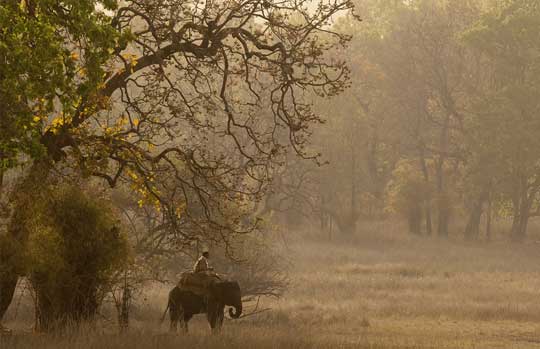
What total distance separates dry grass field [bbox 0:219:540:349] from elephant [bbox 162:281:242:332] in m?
0.54

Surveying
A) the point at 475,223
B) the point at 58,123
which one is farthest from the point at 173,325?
the point at 475,223

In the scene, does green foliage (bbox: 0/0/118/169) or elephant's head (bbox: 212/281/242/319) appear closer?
green foliage (bbox: 0/0/118/169)

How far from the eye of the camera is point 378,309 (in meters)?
30.2

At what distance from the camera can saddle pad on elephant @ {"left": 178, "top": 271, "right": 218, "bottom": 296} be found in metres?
19.7

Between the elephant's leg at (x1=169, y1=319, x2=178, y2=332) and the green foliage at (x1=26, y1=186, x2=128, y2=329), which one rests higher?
the green foliage at (x1=26, y1=186, x2=128, y2=329)

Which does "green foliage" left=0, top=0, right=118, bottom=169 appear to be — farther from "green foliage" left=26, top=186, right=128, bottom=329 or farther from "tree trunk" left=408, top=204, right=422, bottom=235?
"tree trunk" left=408, top=204, right=422, bottom=235

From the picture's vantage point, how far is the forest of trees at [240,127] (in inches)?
598

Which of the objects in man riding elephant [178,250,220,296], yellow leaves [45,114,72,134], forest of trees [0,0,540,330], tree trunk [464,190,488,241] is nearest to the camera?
forest of trees [0,0,540,330]

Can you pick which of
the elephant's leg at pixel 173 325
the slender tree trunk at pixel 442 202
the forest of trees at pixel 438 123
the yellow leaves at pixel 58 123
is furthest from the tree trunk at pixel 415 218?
the yellow leaves at pixel 58 123

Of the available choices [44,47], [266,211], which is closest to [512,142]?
[266,211]

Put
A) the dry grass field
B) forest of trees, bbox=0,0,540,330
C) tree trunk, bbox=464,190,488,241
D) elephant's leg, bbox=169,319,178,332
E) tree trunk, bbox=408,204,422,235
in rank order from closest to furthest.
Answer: forest of trees, bbox=0,0,540,330, the dry grass field, elephant's leg, bbox=169,319,178,332, tree trunk, bbox=464,190,488,241, tree trunk, bbox=408,204,422,235

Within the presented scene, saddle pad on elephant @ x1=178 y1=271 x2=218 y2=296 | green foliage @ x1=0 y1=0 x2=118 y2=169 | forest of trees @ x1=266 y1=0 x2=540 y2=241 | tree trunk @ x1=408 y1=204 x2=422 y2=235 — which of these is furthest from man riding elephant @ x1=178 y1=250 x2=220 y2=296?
tree trunk @ x1=408 y1=204 x2=422 y2=235

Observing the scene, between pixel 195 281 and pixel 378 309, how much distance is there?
11.9 m

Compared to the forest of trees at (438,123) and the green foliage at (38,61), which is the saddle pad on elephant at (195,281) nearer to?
the green foliage at (38,61)
